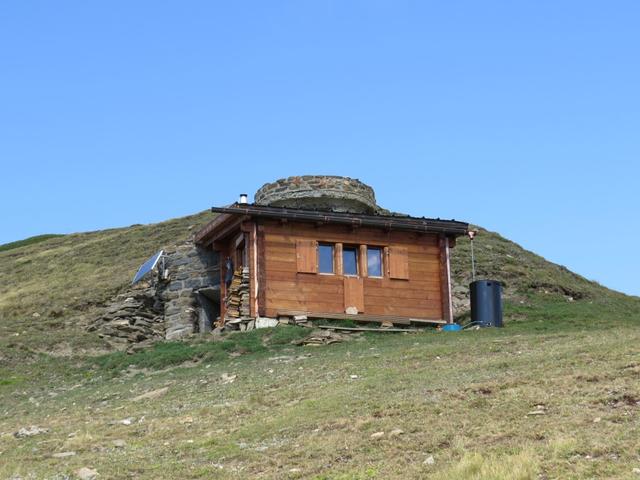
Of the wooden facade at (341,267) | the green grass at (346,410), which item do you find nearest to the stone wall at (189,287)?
the wooden facade at (341,267)

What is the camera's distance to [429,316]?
3409 cm

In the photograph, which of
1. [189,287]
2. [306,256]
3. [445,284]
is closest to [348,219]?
[306,256]

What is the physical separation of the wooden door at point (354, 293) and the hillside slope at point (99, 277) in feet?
17.5

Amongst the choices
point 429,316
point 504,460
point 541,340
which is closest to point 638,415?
point 504,460

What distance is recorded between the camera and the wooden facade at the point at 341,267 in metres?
32.5

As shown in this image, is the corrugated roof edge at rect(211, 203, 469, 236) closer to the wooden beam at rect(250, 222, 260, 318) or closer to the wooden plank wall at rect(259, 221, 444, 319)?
the wooden plank wall at rect(259, 221, 444, 319)

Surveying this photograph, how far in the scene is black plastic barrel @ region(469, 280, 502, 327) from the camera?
33.3m

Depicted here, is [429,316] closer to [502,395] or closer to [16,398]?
[16,398]

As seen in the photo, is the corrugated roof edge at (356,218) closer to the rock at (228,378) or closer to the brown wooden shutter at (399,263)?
the brown wooden shutter at (399,263)

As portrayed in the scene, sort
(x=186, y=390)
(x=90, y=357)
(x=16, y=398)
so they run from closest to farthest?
1. (x=186, y=390)
2. (x=16, y=398)
3. (x=90, y=357)

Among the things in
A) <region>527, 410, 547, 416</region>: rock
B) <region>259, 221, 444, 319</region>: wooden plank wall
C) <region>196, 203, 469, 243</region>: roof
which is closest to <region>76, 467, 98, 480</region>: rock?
<region>527, 410, 547, 416</region>: rock

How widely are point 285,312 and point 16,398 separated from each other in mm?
9016

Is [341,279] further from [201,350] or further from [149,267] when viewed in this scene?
[149,267]

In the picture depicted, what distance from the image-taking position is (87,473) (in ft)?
53.2
